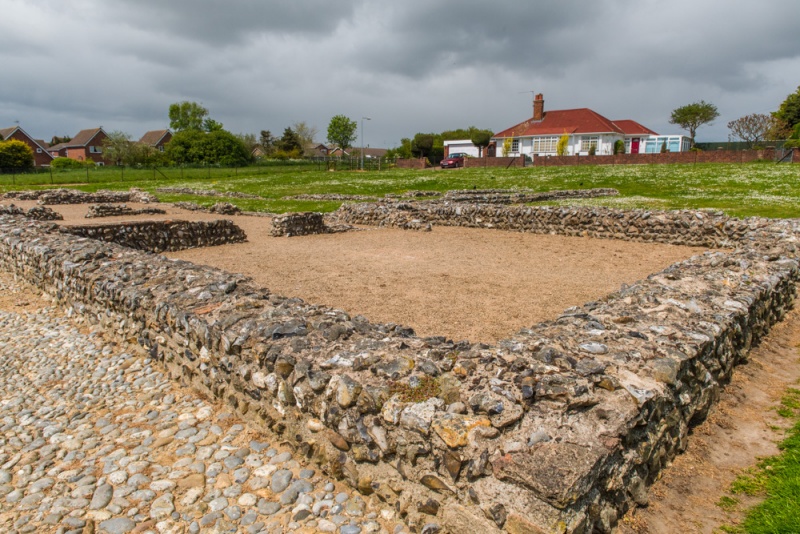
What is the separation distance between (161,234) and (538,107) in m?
66.9

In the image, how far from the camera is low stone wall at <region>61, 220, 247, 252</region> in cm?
1419

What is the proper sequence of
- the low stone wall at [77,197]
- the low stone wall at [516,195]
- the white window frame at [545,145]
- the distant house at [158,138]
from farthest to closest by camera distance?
the distant house at [158,138]
the white window frame at [545,145]
the low stone wall at [77,197]
the low stone wall at [516,195]

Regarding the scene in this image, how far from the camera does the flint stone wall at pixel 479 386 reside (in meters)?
2.91

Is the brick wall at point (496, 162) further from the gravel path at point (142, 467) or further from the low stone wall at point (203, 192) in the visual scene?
the gravel path at point (142, 467)

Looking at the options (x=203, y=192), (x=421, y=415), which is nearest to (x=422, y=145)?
(x=203, y=192)

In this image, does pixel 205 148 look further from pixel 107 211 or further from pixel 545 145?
pixel 107 211

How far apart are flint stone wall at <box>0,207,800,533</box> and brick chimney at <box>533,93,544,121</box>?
70.4m

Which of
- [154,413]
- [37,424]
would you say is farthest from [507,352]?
[37,424]


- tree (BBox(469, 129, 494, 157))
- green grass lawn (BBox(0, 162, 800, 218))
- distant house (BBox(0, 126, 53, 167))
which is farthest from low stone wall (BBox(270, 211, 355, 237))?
distant house (BBox(0, 126, 53, 167))

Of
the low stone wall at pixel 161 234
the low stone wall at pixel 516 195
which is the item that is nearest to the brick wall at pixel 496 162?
the low stone wall at pixel 516 195

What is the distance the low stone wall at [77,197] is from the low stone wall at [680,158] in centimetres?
3976

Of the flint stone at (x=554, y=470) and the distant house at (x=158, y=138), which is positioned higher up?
the distant house at (x=158, y=138)

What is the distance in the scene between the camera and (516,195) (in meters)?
25.5

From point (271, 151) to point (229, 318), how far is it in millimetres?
100306
